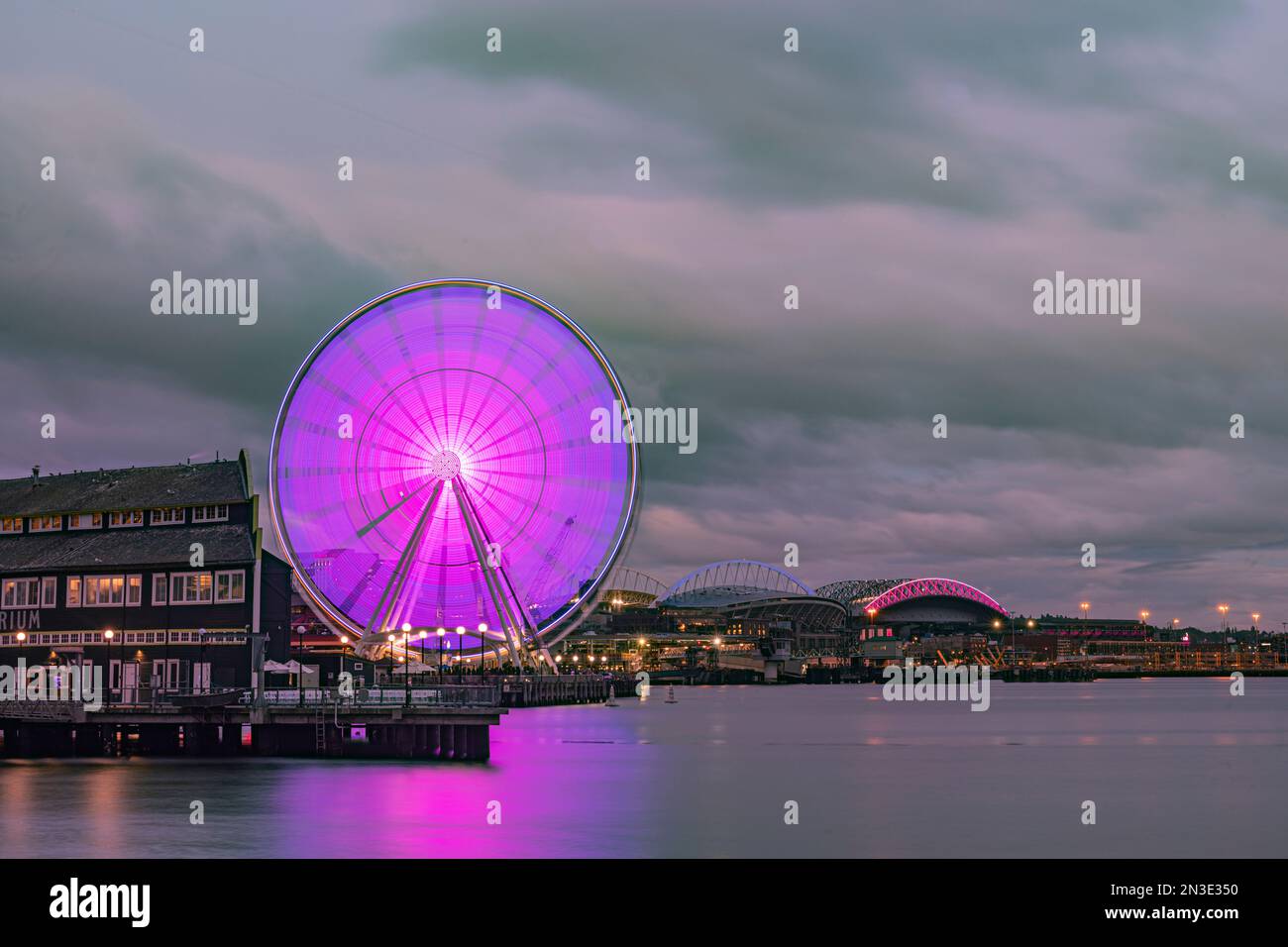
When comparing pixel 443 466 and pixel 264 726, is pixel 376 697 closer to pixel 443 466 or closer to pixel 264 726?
pixel 264 726

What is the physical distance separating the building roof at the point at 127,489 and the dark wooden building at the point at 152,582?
0.33 ft

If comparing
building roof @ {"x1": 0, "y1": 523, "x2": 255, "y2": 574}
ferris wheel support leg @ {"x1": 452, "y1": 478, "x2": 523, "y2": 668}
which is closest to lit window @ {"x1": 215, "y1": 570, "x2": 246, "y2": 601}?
building roof @ {"x1": 0, "y1": 523, "x2": 255, "y2": 574}

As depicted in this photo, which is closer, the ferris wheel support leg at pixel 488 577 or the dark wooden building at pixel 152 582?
the ferris wheel support leg at pixel 488 577

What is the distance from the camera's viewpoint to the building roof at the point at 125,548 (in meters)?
87.2

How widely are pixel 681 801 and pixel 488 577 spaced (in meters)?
31.6

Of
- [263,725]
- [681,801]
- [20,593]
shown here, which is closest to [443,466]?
[263,725]

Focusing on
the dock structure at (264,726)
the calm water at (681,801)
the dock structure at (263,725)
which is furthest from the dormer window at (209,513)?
the calm water at (681,801)

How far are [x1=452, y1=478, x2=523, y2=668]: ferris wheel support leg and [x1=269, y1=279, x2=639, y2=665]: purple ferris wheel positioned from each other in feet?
0.54

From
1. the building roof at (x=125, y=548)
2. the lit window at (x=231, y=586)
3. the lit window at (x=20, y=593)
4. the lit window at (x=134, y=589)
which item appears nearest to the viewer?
the lit window at (x=231, y=586)

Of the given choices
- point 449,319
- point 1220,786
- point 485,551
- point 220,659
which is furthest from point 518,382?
point 1220,786

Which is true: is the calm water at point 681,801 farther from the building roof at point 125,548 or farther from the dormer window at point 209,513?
the dormer window at point 209,513

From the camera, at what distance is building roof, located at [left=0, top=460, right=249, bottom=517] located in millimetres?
90188
